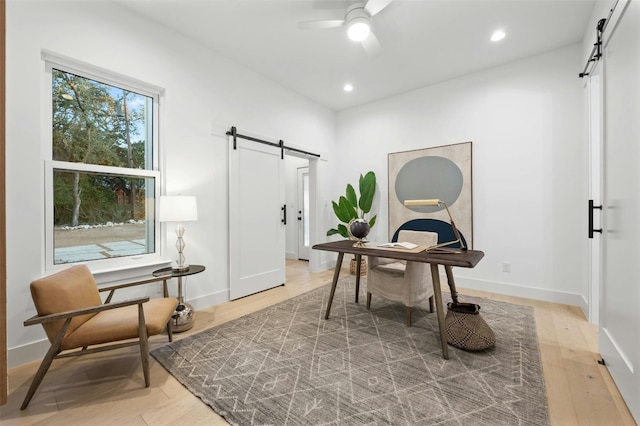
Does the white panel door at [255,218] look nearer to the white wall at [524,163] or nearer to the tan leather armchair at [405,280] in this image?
the tan leather armchair at [405,280]

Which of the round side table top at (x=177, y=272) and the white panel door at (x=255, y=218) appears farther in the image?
the white panel door at (x=255, y=218)

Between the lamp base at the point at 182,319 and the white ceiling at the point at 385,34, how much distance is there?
2.83 m

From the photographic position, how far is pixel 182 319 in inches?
98.2

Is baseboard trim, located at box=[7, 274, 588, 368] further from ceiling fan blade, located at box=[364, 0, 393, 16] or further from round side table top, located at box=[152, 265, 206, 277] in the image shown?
ceiling fan blade, located at box=[364, 0, 393, 16]

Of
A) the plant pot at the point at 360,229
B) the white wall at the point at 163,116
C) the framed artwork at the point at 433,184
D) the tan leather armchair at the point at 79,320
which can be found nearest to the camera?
the tan leather armchair at the point at 79,320

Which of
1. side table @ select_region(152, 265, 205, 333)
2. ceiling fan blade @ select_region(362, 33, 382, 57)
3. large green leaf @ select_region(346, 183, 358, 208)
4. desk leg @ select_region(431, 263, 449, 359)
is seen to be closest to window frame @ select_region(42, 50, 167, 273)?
side table @ select_region(152, 265, 205, 333)

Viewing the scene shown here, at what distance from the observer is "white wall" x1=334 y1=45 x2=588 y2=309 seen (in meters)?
3.09

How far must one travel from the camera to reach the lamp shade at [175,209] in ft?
8.13

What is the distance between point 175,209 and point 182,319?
1024 millimetres

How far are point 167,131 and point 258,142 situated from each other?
1155mm

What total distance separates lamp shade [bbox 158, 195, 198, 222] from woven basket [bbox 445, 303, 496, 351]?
246 cm

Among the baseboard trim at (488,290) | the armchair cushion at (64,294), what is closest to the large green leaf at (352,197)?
the baseboard trim at (488,290)

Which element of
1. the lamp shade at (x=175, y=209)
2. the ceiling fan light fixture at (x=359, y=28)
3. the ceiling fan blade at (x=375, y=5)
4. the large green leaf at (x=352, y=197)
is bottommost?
the lamp shade at (x=175, y=209)

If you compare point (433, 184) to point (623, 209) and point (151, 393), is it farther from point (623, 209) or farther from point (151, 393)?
point (151, 393)
